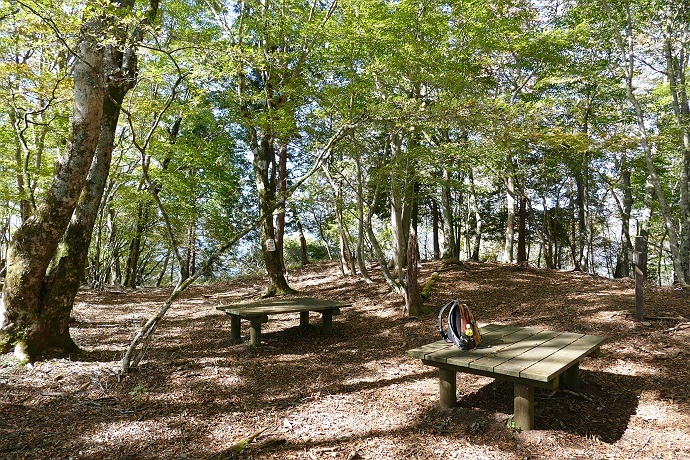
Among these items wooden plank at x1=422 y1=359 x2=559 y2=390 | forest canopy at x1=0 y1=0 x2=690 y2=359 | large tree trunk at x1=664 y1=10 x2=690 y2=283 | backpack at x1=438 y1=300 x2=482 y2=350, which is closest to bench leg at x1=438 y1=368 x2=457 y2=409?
wooden plank at x1=422 y1=359 x2=559 y2=390

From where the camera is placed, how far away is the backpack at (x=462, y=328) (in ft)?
12.2

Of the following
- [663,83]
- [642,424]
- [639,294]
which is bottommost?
[642,424]

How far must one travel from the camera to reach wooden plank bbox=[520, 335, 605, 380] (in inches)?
117

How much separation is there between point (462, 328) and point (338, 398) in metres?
1.48

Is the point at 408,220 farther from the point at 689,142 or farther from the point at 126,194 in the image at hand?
the point at 126,194

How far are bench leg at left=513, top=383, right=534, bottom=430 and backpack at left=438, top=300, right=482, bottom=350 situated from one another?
57 cm

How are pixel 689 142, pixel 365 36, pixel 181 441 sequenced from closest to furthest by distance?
1. pixel 181 441
2. pixel 365 36
3. pixel 689 142

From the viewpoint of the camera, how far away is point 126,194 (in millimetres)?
12711

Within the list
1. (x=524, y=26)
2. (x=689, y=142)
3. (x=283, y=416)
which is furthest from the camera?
(x=524, y=26)

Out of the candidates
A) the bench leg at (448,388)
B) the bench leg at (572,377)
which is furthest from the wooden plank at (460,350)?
the bench leg at (572,377)

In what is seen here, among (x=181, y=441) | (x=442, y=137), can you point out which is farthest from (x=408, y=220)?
(x=181, y=441)

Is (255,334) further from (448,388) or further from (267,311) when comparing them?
(448,388)

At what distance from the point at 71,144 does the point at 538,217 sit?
60.8ft

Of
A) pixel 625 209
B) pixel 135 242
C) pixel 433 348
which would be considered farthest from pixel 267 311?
pixel 625 209
